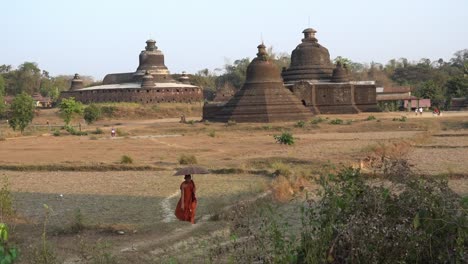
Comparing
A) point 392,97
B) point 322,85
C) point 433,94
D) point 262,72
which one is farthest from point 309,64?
point 433,94

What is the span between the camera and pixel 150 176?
15.9 meters

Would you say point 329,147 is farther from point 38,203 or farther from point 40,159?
point 38,203

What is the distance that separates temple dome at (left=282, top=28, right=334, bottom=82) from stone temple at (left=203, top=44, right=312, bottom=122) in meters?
8.30

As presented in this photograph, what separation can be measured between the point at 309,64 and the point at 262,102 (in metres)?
12.7

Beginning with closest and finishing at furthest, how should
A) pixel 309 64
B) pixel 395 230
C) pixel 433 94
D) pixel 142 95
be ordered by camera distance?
pixel 395 230, pixel 309 64, pixel 433 94, pixel 142 95

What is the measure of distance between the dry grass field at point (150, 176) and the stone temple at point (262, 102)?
206 inches

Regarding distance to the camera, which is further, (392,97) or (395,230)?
(392,97)

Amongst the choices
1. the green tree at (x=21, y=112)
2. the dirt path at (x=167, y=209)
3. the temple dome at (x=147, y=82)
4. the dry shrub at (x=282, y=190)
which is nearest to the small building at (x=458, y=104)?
the temple dome at (x=147, y=82)

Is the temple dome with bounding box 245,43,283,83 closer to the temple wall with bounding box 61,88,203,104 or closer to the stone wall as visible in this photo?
the stone wall

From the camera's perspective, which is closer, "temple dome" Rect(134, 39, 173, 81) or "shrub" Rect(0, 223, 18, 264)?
"shrub" Rect(0, 223, 18, 264)

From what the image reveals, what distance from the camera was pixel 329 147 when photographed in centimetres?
2236

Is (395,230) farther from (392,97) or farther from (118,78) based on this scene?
(118,78)

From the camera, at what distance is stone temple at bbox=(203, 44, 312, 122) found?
3872cm

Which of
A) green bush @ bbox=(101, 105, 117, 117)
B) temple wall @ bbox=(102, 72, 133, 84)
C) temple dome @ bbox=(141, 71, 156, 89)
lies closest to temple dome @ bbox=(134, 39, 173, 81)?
temple wall @ bbox=(102, 72, 133, 84)
